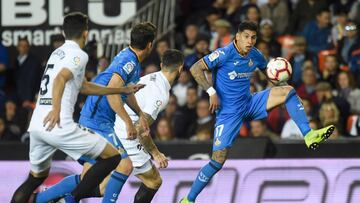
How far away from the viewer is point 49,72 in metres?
9.87

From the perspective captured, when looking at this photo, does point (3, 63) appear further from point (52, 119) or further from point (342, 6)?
point (52, 119)

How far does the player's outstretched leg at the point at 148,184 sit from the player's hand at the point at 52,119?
1.79 m

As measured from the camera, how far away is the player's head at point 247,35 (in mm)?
11914

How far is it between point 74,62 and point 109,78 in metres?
0.94

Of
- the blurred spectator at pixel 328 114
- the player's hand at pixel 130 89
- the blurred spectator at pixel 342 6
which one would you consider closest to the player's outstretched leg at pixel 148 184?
the player's hand at pixel 130 89

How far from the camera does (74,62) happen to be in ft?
32.3

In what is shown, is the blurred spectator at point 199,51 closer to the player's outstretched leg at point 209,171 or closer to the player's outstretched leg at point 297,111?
the player's outstretched leg at point 297,111

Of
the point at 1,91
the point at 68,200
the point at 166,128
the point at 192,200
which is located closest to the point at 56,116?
the point at 68,200

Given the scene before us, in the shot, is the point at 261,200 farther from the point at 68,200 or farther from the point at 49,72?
the point at 49,72

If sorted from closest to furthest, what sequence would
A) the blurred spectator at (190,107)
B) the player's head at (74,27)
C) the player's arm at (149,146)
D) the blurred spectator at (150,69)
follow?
1. the player's head at (74,27)
2. the player's arm at (149,146)
3. the blurred spectator at (190,107)
4. the blurred spectator at (150,69)

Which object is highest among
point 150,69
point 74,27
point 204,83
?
point 74,27

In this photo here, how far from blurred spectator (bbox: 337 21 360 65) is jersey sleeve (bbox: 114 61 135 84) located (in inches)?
244

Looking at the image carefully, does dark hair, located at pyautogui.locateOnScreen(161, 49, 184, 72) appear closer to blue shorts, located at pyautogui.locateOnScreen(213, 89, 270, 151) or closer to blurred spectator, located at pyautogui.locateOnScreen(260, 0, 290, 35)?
blue shorts, located at pyautogui.locateOnScreen(213, 89, 270, 151)

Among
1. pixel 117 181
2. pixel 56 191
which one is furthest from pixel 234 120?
pixel 56 191
